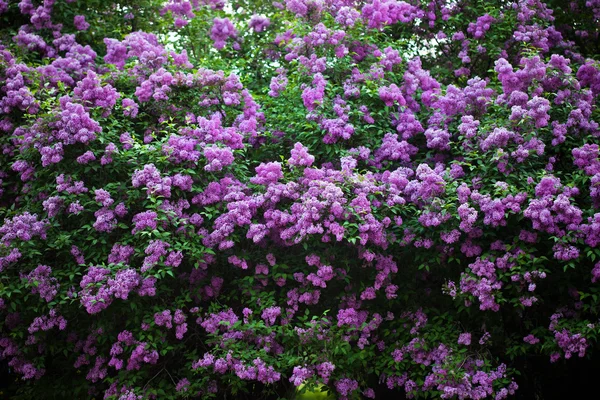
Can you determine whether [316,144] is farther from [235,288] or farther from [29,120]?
[29,120]

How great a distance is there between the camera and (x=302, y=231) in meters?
5.36

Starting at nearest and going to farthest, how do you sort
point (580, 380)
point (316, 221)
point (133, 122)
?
1. point (316, 221)
2. point (580, 380)
3. point (133, 122)

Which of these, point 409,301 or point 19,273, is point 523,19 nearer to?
point 409,301

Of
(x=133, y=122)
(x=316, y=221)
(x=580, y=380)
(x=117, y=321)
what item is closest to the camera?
(x=316, y=221)

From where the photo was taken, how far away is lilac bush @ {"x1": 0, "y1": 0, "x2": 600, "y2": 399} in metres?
5.41

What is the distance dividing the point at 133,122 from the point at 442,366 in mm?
3738

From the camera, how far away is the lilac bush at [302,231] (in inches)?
213

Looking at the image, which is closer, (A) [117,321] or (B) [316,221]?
(B) [316,221]

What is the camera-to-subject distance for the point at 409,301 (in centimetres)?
602

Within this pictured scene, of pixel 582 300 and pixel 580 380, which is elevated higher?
pixel 582 300

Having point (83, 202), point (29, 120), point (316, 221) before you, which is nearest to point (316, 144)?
point (316, 221)

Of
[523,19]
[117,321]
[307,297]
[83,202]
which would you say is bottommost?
[117,321]

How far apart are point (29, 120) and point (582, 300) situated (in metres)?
5.13

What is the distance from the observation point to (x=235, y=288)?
241 inches
